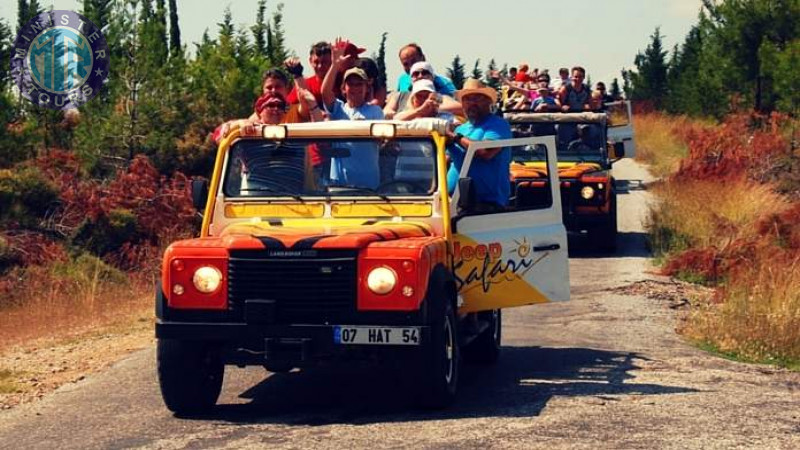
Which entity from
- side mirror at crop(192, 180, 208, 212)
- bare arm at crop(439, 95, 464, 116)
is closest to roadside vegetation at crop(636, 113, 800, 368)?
bare arm at crop(439, 95, 464, 116)

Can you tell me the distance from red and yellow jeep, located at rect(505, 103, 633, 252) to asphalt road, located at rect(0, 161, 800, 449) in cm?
791

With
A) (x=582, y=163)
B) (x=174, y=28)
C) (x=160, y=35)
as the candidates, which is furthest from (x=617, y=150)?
(x=174, y=28)

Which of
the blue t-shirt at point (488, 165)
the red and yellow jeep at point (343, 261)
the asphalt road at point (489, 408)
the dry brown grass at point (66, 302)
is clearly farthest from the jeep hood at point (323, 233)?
the dry brown grass at point (66, 302)

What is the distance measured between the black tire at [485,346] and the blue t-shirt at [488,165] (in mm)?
952

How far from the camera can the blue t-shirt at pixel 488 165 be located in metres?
10.8

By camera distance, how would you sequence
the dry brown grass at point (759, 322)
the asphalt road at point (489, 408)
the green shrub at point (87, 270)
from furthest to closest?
1. the green shrub at point (87, 270)
2. the dry brown grass at point (759, 322)
3. the asphalt road at point (489, 408)

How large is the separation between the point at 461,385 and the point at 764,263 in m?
7.19

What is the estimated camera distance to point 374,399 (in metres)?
9.92

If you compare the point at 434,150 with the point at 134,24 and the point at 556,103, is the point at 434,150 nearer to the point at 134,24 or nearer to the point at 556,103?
the point at 556,103

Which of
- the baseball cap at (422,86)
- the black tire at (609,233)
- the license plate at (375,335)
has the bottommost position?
the license plate at (375,335)

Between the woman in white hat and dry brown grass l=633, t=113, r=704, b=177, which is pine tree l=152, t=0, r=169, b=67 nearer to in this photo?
dry brown grass l=633, t=113, r=704, b=177

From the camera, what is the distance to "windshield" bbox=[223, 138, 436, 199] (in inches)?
403

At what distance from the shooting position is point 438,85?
12.6 metres

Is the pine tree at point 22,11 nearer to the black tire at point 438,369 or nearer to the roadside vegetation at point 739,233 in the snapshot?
the roadside vegetation at point 739,233
